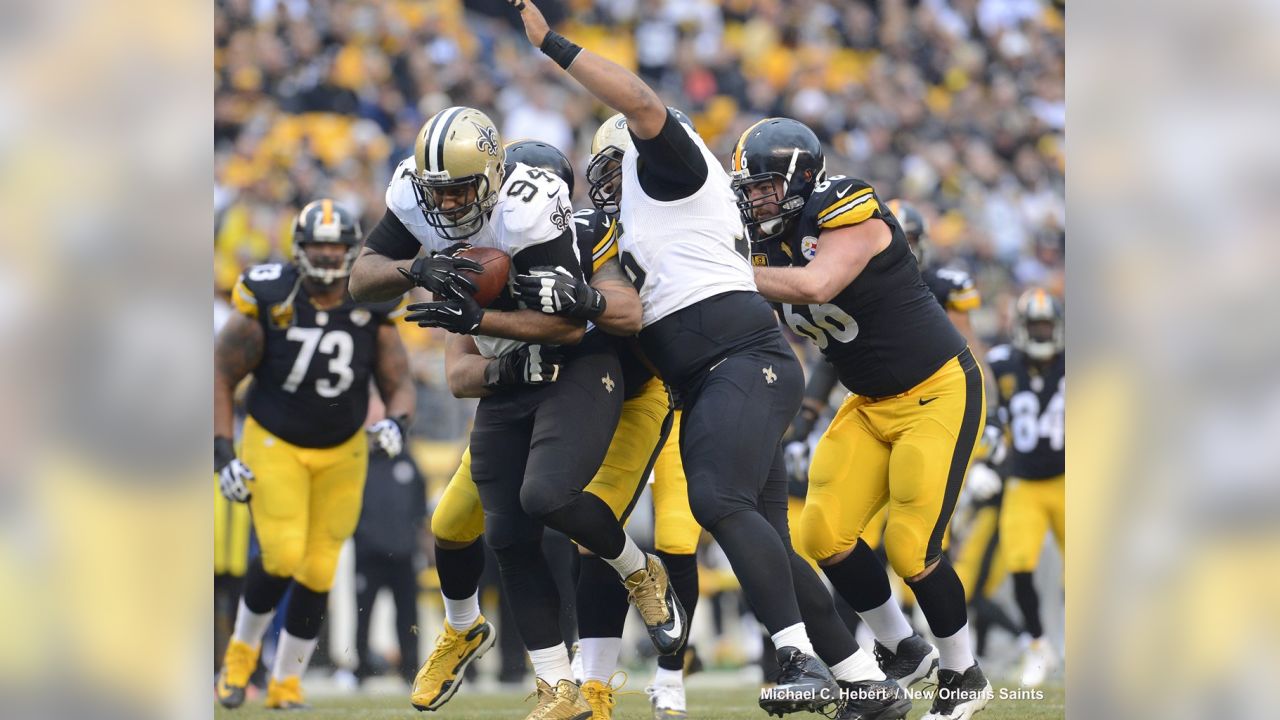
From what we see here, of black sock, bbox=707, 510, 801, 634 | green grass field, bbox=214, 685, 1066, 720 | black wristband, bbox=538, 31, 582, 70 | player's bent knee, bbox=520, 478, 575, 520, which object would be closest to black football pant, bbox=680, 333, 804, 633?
black sock, bbox=707, 510, 801, 634

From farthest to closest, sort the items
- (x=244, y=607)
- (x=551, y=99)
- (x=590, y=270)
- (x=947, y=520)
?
1. (x=551, y=99)
2. (x=244, y=607)
3. (x=947, y=520)
4. (x=590, y=270)

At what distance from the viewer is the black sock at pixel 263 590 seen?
6402 millimetres

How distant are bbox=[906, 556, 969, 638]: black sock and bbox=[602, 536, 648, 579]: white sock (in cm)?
95

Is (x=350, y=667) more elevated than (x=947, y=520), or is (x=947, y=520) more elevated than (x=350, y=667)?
(x=947, y=520)

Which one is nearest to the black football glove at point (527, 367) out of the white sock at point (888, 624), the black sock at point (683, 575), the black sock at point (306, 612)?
the black sock at point (683, 575)

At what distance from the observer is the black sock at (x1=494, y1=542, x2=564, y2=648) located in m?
4.61

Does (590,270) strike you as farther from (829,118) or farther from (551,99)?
(829,118)

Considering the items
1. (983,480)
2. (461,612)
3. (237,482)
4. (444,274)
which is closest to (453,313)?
(444,274)

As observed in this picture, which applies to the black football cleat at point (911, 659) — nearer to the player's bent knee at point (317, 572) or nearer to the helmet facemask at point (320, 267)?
the player's bent knee at point (317, 572)

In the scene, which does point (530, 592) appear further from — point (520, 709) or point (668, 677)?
point (520, 709)
